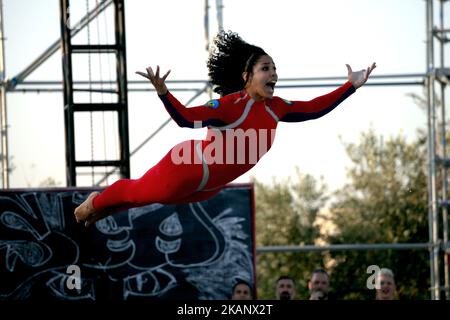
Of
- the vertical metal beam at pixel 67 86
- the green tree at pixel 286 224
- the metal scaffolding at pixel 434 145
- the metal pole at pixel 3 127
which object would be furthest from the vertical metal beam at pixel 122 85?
the green tree at pixel 286 224

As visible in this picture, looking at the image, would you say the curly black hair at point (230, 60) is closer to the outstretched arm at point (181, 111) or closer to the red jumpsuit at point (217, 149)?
the red jumpsuit at point (217, 149)

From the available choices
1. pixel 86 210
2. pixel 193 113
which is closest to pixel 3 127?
pixel 86 210

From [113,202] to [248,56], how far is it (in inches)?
43.8

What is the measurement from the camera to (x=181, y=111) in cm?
614

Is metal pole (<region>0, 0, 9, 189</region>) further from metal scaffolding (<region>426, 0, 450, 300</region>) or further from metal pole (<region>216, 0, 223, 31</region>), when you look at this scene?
metal scaffolding (<region>426, 0, 450, 300</region>)

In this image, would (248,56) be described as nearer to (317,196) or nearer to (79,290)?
(79,290)

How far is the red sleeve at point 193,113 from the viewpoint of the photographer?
20.1ft

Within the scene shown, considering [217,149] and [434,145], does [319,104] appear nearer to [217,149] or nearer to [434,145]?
[217,149]

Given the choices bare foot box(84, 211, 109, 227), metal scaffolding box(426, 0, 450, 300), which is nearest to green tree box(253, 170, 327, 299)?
metal scaffolding box(426, 0, 450, 300)

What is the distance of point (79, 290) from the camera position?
984 cm

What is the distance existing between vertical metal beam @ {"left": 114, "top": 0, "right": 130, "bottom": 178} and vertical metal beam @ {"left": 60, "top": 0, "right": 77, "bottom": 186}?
0.39 metres

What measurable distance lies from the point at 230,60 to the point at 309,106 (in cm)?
50

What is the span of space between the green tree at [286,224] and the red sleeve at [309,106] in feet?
62.8

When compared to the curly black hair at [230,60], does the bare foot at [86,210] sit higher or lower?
lower
